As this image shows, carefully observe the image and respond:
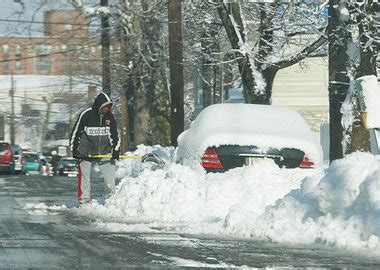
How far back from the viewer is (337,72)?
19.9m

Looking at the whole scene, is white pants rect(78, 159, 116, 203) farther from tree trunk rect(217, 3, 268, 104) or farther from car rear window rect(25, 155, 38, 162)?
car rear window rect(25, 155, 38, 162)

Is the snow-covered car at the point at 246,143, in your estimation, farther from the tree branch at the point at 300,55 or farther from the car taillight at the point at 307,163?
the tree branch at the point at 300,55

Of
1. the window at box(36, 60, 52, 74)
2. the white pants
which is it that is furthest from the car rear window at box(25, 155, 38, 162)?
the window at box(36, 60, 52, 74)

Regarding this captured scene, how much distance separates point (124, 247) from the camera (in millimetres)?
9758

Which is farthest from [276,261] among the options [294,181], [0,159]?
[0,159]

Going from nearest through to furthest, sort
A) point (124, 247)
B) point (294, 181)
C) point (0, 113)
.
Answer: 1. point (124, 247)
2. point (294, 181)
3. point (0, 113)

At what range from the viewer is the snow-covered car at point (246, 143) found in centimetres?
1337

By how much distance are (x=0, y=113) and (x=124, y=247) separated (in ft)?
311

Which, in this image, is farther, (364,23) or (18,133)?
(18,133)

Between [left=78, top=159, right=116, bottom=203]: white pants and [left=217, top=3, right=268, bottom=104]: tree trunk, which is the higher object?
[left=217, top=3, right=268, bottom=104]: tree trunk

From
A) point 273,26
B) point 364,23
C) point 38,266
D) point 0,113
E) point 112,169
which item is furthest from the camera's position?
point 0,113

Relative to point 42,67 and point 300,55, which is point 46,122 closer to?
point 42,67

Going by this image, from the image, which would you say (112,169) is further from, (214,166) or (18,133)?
(18,133)

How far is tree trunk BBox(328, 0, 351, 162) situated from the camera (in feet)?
64.4
